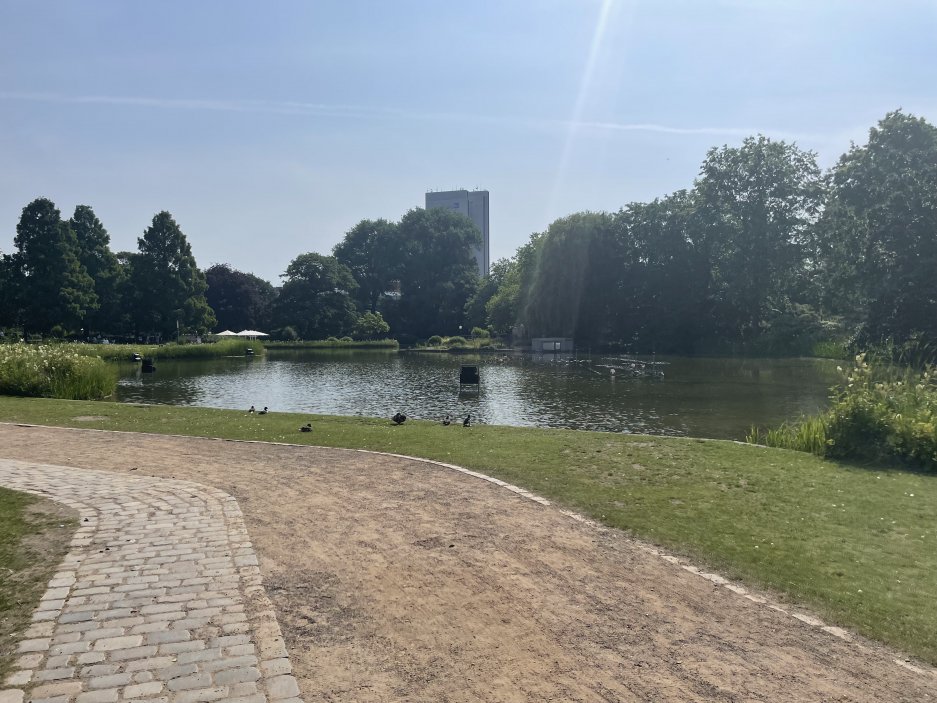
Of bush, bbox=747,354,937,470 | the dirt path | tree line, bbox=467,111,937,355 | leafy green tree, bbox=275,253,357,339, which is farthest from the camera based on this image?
leafy green tree, bbox=275,253,357,339

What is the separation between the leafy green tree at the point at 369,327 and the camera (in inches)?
3219

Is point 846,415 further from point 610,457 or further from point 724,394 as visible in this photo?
point 724,394

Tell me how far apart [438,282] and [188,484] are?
85546 mm

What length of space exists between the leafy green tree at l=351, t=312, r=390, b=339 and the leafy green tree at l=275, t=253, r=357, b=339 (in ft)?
2.89

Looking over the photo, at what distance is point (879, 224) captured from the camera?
36656mm

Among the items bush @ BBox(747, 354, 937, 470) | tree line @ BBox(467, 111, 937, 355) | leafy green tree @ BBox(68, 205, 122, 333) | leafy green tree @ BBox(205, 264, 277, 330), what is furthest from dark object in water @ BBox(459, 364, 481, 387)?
leafy green tree @ BBox(205, 264, 277, 330)

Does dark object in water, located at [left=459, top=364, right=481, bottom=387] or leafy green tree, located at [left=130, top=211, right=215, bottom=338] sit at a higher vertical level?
leafy green tree, located at [left=130, top=211, right=215, bottom=338]

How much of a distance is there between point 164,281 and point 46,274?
9841mm

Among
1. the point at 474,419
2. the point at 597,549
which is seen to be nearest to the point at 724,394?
the point at 474,419

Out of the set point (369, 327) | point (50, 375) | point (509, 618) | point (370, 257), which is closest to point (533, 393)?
point (50, 375)

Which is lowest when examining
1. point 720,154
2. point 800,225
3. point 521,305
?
point 521,305

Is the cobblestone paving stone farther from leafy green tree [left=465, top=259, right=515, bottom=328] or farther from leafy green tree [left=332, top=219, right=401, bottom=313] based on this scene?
leafy green tree [left=332, top=219, right=401, bottom=313]

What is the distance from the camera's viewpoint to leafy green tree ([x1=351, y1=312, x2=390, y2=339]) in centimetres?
8175

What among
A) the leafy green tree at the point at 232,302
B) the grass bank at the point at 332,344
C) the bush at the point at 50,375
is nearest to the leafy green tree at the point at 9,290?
the grass bank at the point at 332,344
